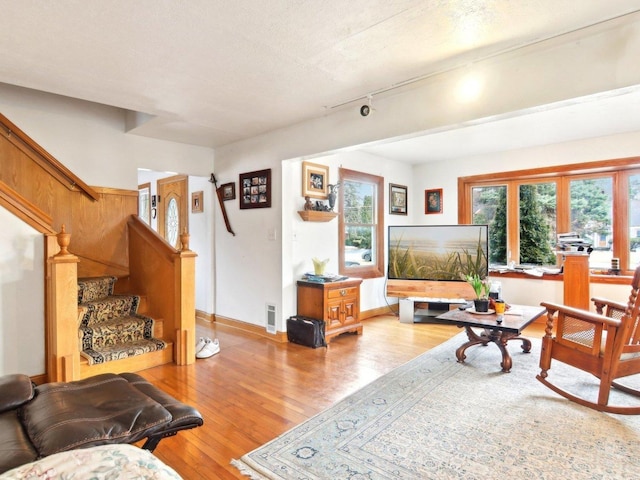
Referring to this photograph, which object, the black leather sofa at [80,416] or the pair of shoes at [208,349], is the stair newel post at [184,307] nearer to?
the pair of shoes at [208,349]

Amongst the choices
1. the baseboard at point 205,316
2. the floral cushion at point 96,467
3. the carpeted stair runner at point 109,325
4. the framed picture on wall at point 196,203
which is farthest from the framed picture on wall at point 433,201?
the floral cushion at point 96,467

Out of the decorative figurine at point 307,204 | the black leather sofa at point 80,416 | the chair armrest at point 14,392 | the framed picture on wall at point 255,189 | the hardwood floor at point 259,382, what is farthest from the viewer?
the decorative figurine at point 307,204

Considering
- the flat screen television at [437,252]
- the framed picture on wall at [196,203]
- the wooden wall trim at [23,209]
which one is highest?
the framed picture on wall at [196,203]

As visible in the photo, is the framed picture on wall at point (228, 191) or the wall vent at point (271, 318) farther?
the framed picture on wall at point (228, 191)

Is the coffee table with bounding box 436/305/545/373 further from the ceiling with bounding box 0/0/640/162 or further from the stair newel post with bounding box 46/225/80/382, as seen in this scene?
the stair newel post with bounding box 46/225/80/382

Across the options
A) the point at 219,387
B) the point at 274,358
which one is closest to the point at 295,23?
the point at 219,387

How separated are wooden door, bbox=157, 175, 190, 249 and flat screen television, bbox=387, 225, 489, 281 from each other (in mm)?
3138

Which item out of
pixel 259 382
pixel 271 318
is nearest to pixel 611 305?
pixel 259 382

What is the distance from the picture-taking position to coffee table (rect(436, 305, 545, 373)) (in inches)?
120

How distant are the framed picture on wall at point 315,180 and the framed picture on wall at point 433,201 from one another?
2.24 m

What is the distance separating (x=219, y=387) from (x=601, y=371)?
8.83ft

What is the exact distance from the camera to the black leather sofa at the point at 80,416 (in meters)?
1.16

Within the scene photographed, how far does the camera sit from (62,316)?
8.78 feet

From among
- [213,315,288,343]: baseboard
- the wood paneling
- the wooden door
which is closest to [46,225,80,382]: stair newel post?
the wood paneling
